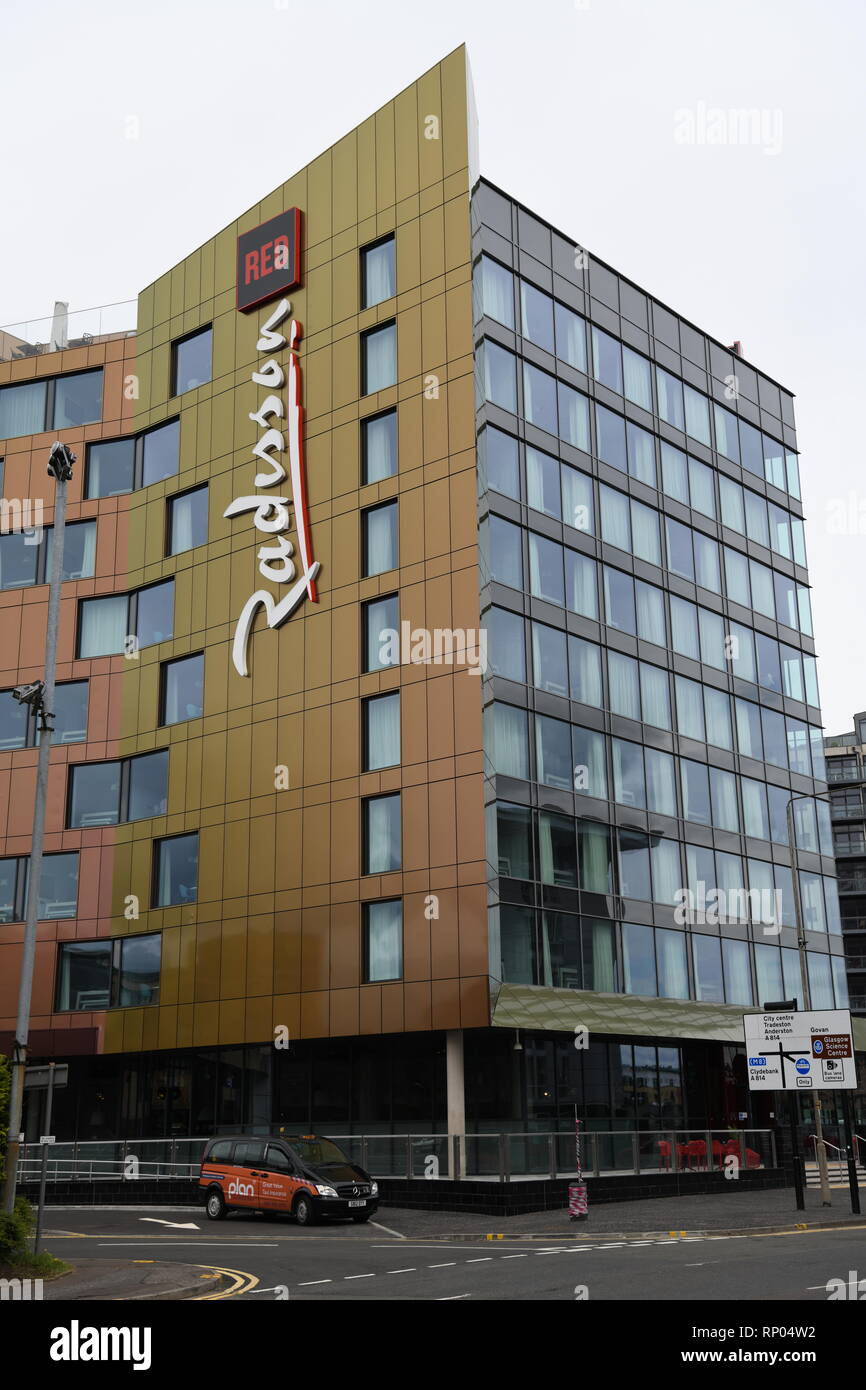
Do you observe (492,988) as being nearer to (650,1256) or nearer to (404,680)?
(404,680)

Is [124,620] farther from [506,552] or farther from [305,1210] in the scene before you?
[305,1210]

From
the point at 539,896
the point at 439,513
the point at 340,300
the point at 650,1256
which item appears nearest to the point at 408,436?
the point at 439,513

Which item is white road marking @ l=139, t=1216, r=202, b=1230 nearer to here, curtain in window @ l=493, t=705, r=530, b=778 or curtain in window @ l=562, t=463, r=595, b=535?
curtain in window @ l=493, t=705, r=530, b=778

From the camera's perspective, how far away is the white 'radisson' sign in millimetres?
39625

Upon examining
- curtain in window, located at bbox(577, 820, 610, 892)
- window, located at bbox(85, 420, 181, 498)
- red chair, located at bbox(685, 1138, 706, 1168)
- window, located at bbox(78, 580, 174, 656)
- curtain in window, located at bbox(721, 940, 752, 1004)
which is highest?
window, located at bbox(85, 420, 181, 498)

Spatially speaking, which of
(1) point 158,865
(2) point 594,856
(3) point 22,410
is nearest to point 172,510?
(3) point 22,410

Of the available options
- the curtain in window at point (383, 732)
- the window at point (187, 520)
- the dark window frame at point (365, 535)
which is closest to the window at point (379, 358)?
the dark window frame at point (365, 535)

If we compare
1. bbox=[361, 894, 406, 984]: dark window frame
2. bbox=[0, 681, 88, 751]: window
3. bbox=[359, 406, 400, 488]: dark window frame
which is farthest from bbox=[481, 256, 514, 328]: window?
bbox=[0, 681, 88, 751]: window

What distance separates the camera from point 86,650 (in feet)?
152

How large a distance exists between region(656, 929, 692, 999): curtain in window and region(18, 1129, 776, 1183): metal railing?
14.1 ft

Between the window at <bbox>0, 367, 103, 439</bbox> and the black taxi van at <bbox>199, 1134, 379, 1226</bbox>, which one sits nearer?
the black taxi van at <bbox>199, 1134, 379, 1226</bbox>

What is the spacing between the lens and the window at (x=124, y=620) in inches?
1761

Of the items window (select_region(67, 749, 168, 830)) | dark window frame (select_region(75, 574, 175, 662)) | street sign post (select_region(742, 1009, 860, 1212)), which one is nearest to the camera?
street sign post (select_region(742, 1009, 860, 1212))

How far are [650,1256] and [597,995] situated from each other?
53.1ft
